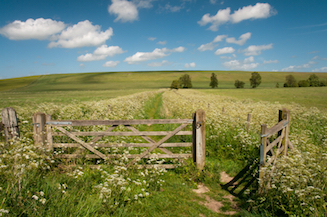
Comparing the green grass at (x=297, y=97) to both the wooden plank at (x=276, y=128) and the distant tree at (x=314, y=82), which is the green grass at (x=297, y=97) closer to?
the wooden plank at (x=276, y=128)

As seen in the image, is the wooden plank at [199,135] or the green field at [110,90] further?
the green field at [110,90]

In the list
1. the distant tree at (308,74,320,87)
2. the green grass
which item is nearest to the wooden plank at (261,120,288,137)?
the green grass

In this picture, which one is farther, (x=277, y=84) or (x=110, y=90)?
(x=277, y=84)

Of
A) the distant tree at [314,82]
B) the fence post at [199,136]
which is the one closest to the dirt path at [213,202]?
the fence post at [199,136]

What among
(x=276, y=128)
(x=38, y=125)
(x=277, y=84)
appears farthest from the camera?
(x=277, y=84)

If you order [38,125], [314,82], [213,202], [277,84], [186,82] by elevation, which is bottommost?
[213,202]

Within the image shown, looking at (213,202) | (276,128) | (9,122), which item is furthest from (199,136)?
(9,122)

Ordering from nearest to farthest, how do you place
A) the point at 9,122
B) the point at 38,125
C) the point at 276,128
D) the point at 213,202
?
the point at 213,202 < the point at 276,128 < the point at 9,122 < the point at 38,125

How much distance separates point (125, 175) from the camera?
4.27 m

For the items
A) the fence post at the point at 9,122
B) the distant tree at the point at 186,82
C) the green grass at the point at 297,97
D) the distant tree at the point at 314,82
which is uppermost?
the distant tree at the point at 186,82

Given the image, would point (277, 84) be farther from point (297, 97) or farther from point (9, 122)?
point (9, 122)

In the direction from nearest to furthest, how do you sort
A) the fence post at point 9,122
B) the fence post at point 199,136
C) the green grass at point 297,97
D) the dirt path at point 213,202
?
the dirt path at point 213,202 < the fence post at point 9,122 < the fence post at point 199,136 < the green grass at point 297,97

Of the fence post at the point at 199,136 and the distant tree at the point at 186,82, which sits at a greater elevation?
the distant tree at the point at 186,82

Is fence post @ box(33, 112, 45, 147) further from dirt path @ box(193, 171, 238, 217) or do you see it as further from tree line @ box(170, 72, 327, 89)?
tree line @ box(170, 72, 327, 89)
